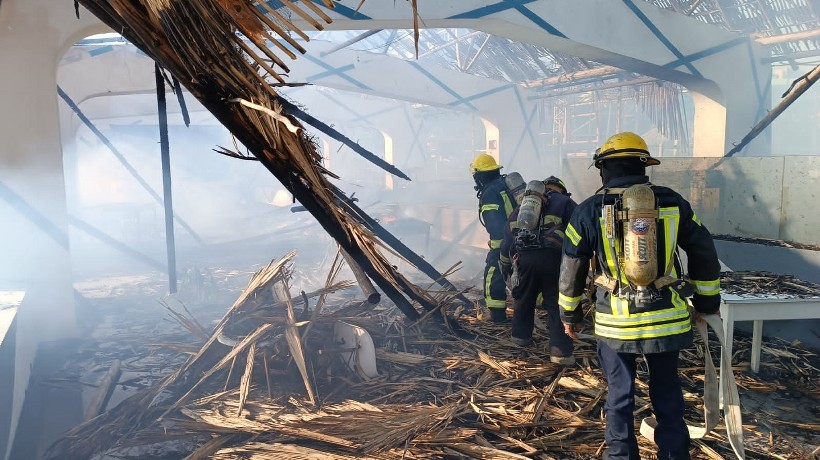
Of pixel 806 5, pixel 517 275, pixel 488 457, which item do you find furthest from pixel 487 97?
pixel 488 457

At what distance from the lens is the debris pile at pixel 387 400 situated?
157 inches

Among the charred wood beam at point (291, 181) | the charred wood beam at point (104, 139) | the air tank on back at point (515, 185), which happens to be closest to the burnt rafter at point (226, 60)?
the charred wood beam at point (291, 181)

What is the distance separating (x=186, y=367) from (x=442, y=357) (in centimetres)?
237

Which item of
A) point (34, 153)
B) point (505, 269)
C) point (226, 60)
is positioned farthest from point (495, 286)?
point (34, 153)

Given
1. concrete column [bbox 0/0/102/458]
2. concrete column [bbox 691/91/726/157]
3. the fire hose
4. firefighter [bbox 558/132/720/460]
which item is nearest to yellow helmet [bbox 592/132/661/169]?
firefighter [bbox 558/132/720/460]

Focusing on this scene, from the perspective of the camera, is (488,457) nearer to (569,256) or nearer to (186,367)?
(569,256)

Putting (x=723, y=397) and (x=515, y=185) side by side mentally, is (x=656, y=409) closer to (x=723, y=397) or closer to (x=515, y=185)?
(x=723, y=397)

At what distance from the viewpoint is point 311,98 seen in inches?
874

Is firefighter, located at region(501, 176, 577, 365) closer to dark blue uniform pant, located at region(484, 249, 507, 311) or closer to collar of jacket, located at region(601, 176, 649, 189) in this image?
dark blue uniform pant, located at region(484, 249, 507, 311)

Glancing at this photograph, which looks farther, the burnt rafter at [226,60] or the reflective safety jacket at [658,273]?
the reflective safety jacket at [658,273]

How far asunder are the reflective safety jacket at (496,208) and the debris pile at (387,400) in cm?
124

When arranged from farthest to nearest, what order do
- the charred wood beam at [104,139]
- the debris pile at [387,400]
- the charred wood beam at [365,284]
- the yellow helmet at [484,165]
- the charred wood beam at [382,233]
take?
the charred wood beam at [104,139]
the yellow helmet at [484,165]
the charred wood beam at [382,233]
the charred wood beam at [365,284]
the debris pile at [387,400]

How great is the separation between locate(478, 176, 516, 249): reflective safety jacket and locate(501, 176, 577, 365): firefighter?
78cm

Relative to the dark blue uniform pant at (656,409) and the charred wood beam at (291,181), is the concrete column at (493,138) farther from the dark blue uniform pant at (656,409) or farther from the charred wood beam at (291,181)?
the dark blue uniform pant at (656,409)
